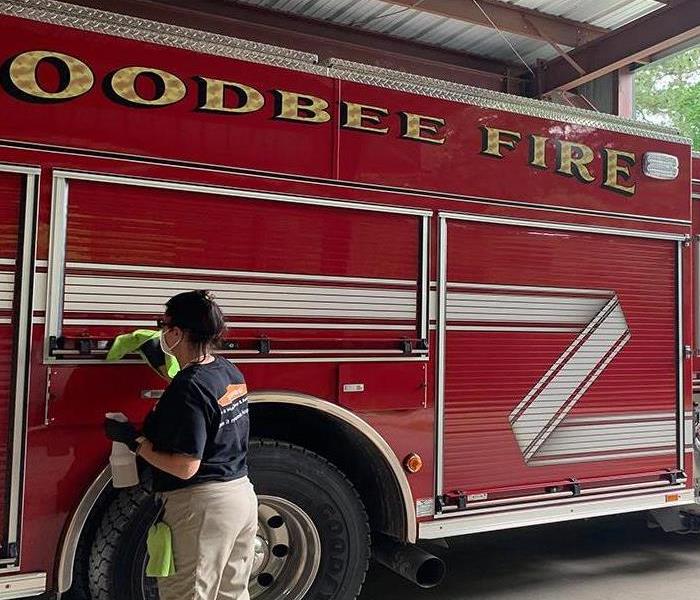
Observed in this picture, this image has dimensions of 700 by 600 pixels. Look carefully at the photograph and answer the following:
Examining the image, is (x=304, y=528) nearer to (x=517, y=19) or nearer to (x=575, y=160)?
(x=575, y=160)

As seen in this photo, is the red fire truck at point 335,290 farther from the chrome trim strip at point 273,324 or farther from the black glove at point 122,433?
the black glove at point 122,433

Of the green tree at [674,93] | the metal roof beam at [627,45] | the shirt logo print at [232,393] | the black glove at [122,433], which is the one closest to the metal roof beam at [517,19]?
the metal roof beam at [627,45]

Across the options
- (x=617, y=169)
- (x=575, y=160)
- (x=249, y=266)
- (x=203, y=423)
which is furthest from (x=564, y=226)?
(x=203, y=423)

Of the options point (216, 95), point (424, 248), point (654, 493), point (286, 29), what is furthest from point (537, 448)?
point (286, 29)

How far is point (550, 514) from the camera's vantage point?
4262 millimetres

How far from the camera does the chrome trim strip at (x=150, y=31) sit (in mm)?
3145

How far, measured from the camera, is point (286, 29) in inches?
261

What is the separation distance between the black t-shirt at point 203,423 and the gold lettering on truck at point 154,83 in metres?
1.31

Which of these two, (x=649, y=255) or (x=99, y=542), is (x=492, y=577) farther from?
(x=99, y=542)

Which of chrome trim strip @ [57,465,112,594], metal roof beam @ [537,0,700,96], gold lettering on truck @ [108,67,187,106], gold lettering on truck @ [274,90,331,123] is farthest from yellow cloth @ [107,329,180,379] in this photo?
metal roof beam @ [537,0,700,96]

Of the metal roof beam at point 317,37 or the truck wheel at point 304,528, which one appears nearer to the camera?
the truck wheel at point 304,528

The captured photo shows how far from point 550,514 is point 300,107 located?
268 centimetres

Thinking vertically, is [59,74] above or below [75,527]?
above

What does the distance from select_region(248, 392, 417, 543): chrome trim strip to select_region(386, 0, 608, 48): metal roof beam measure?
4.12 metres
